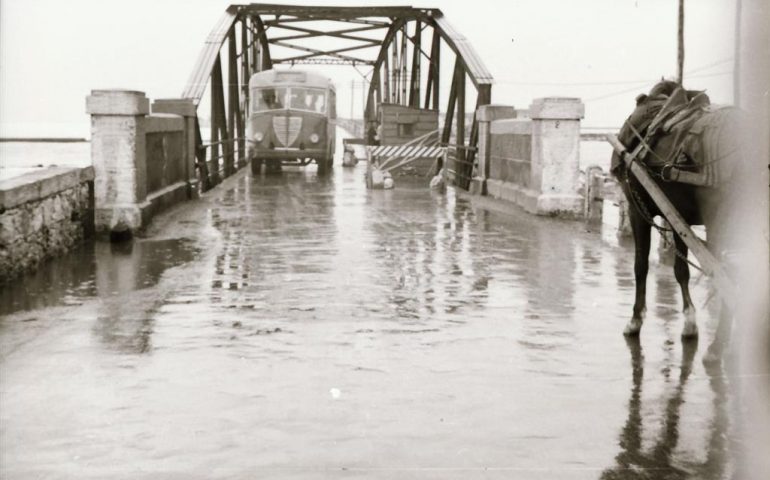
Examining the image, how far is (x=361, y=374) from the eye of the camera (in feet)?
20.3

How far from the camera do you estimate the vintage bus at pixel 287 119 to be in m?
31.2

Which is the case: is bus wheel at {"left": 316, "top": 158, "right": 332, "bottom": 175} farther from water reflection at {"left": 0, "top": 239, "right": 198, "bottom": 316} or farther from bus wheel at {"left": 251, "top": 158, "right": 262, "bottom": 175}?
water reflection at {"left": 0, "top": 239, "right": 198, "bottom": 316}

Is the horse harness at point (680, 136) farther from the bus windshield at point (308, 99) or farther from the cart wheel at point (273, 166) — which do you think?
the cart wheel at point (273, 166)

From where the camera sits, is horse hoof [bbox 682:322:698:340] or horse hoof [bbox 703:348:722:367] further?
horse hoof [bbox 682:322:698:340]

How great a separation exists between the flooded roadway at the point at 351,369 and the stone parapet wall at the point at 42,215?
32 cm

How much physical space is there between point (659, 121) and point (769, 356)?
171 cm

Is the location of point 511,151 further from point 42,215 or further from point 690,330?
point 690,330

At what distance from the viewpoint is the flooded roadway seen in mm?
4637

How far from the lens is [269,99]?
104 ft

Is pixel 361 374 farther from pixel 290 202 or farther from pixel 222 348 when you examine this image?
pixel 290 202

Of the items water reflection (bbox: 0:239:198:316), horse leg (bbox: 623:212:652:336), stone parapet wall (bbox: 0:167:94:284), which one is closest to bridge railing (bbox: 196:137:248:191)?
stone parapet wall (bbox: 0:167:94:284)

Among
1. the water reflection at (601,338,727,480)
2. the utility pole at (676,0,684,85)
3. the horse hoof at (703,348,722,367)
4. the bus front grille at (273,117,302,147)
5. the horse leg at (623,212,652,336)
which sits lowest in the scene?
the water reflection at (601,338,727,480)

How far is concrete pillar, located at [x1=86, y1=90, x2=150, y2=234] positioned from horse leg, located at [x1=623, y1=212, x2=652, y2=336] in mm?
7483

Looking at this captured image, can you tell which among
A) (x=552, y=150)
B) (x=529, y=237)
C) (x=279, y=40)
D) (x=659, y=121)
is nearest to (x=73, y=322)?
(x=659, y=121)
